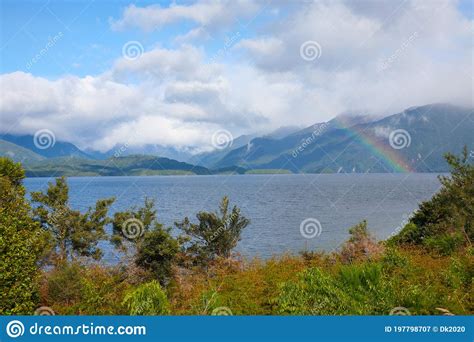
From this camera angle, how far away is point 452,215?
27750mm

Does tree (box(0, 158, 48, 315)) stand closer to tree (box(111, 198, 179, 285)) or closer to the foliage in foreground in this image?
the foliage in foreground

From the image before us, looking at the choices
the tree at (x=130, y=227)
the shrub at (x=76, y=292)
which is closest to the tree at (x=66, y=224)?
the tree at (x=130, y=227)

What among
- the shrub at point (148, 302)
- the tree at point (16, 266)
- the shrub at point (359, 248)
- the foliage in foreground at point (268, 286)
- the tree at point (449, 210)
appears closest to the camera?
the shrub at point (148, 302)

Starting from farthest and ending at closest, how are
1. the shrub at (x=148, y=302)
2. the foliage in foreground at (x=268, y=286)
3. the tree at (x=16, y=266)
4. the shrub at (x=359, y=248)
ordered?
1. the shrub at (x=359, y=248)
2. the tree at (x=16, y=266)
3. the foliage in foreground at (x=268, y=286)
4. the shrub at (x=148, y=302)

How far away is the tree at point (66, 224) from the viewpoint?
29000 millimetres

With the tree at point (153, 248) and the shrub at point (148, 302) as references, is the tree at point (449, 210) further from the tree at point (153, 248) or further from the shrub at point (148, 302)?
the shrub at point (148, 302)

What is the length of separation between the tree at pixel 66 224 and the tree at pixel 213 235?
231 inches

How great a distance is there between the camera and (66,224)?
2922 cm

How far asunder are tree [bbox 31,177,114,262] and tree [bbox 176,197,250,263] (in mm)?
5859

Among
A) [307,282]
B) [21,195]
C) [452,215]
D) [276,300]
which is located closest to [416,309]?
[307,282]

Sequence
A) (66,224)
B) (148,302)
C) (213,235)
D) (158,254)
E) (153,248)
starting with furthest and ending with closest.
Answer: (213,235) < (66,224) < (158,254) < (153,248) < (148,302)

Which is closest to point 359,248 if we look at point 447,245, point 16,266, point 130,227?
point 447,245

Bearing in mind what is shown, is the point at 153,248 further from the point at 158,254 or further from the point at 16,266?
the point at 16,266

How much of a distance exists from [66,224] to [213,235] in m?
9.88
